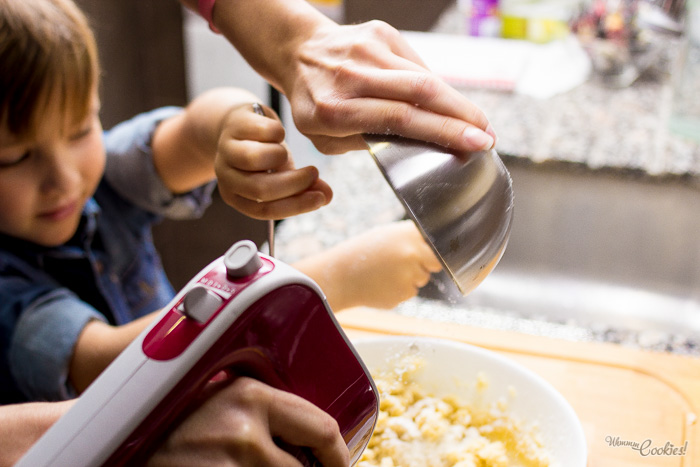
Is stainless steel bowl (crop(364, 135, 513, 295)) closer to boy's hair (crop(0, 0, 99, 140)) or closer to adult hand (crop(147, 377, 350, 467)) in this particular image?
adult hand (crop(147, 377, 350, 467))

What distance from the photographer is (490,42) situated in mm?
1632

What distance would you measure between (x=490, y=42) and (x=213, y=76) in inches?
32.2

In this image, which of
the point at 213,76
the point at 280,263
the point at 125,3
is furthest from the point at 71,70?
the point at 125,3

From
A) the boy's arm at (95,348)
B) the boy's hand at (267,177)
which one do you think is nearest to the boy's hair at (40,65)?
the boy's arm at (95,348)

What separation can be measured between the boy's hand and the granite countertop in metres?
0.07

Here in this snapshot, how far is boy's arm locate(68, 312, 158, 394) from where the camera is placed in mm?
695

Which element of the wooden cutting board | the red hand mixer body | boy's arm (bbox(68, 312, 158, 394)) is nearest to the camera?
the red hand mixer body

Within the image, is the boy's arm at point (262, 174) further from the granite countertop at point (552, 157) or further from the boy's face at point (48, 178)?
the boy's face at point (48, 178)

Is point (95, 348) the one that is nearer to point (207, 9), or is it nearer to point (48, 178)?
point (48, 178)

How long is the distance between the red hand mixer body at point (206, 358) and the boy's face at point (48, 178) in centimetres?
51

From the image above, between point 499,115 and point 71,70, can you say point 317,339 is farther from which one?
→ point 499,115

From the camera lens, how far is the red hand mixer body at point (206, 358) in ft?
1.14

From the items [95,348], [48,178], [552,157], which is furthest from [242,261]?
[552,157]

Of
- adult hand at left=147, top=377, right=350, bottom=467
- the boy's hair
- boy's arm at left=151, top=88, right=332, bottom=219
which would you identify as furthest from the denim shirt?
adult hand at left=147, top=377, right=350, bottom=467
